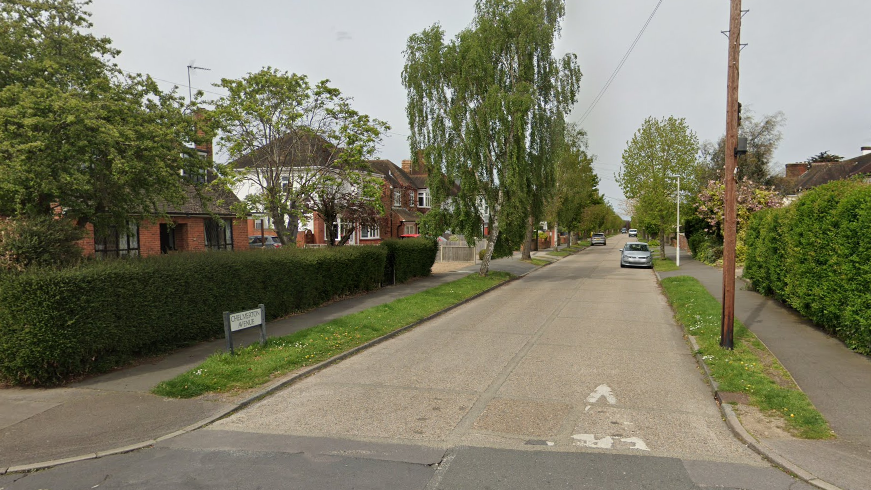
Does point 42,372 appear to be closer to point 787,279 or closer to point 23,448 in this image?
point 23,448

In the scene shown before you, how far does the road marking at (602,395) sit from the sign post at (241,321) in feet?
18.5

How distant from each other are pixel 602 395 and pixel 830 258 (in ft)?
18.8

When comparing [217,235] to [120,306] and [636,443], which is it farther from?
[636,443]

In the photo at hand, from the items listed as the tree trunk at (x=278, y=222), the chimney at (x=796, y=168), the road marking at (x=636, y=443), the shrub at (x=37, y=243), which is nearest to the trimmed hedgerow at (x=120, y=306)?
the shrub at (x=37, y=243)


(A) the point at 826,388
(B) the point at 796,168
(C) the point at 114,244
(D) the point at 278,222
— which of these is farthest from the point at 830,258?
(B) the point at 796,168

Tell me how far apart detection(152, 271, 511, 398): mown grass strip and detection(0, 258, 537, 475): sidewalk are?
0.37 m

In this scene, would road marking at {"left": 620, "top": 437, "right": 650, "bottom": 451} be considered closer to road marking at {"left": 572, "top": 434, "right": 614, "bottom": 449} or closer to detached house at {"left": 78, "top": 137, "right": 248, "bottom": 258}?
road marking at {"left": 572, "top": 434, "right": 614, "bottom": 449}

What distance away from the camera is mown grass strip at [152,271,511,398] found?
25.3ft

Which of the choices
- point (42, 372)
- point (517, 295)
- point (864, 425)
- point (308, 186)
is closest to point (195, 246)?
point (308, 186)

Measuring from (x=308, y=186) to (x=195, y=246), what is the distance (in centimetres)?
783

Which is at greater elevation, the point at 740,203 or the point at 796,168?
the point at 796,168

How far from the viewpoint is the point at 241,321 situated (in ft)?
30.1

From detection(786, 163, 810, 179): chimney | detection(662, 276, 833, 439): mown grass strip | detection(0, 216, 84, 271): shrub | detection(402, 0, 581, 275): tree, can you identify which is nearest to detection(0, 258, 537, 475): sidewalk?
detection(0, 216, 84, 271): shrub

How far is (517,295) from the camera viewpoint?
19.8 metres
